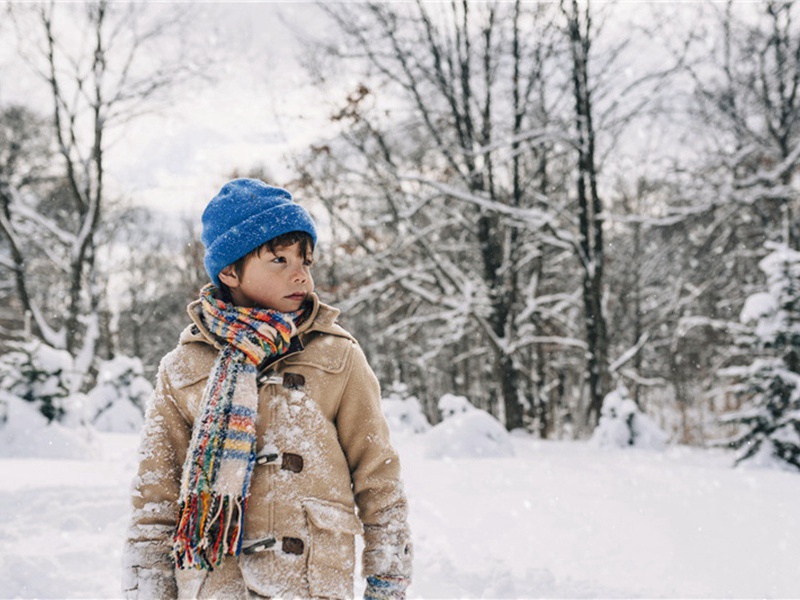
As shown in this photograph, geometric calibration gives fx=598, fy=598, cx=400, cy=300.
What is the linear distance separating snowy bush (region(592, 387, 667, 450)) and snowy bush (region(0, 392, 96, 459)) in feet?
27.2

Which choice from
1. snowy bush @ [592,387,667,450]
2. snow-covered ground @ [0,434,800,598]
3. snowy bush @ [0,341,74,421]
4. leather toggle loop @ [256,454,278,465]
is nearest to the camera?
leather toggle loop @ [256,454,278,465]

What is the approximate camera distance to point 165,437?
184 cm

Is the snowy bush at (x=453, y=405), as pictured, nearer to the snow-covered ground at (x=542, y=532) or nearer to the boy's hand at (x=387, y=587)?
the snow-covered ground at (x=542, y=532)

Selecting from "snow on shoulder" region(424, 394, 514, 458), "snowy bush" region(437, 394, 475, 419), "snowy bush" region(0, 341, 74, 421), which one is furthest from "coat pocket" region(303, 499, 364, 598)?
"snowy bush" region(437, 394, 475, 419)

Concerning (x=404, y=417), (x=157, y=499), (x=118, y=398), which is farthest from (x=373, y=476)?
(x=118, y=398)

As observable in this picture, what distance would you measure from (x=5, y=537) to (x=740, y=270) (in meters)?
24.3

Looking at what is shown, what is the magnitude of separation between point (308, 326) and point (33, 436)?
7.99 meters

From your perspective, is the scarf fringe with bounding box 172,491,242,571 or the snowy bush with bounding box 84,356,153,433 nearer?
the scarf fringe with bounding box 172,491,242,571

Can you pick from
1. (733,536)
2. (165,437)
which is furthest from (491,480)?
(165,437)

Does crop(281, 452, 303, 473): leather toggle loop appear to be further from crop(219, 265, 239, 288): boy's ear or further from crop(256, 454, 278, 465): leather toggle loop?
crop(219, 265, 239, 288): boy's ear

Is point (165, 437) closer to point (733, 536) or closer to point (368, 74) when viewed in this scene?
point (733, 536)

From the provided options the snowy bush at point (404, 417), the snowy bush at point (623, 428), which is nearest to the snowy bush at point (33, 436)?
the snowy bush at point (404, 417)

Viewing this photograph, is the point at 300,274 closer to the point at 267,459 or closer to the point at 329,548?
the point at 267,459

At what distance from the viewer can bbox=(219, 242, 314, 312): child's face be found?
185 centimetres
